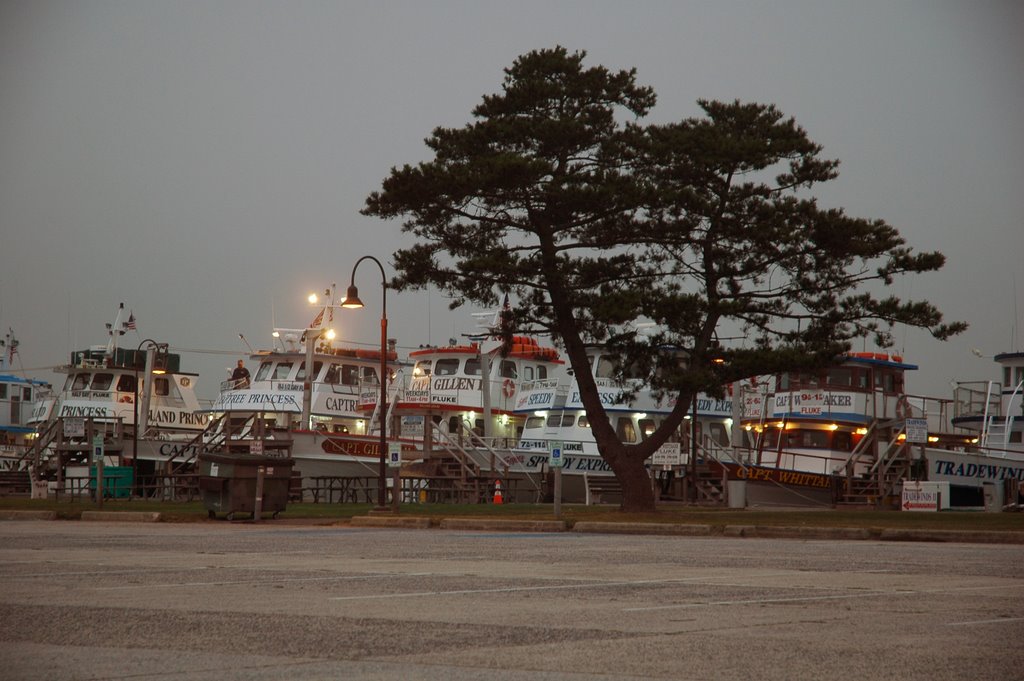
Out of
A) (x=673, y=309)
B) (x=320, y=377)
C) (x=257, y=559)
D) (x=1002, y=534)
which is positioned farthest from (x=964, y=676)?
(x=320, y=377)

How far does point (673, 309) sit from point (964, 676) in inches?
865

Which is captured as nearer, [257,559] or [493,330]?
[257,559]

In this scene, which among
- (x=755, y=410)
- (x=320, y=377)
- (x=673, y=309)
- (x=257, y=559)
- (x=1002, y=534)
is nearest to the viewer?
(x=257, y=559)

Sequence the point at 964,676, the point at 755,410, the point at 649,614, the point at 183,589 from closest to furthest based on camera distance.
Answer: the point at 964,676, the point at 649,614, the point at 183,589, the point at 755,410

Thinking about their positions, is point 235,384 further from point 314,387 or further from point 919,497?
point 919,497

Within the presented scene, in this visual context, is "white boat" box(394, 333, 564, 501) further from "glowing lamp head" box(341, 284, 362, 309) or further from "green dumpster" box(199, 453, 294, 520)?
"green dumpster" box(199, 453, 294, 520)

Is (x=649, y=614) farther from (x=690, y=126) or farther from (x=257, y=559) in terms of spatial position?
(x=690, y=126)

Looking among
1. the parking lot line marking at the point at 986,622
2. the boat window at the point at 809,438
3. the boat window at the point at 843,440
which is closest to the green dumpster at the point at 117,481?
the boat window at the point at 809,438

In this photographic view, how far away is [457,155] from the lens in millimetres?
29438

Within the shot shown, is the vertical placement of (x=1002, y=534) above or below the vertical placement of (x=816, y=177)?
below

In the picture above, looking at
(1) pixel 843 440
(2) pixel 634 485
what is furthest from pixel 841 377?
(2) pixel 634 485

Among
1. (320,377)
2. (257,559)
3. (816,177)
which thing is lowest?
(257,559)

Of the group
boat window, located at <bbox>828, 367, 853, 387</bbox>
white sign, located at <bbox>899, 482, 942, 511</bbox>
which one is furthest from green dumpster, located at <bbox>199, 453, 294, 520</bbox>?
boat window, located at <bbox>828, 367, 853, 387</bbox>

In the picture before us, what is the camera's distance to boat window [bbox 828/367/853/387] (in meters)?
44.1
